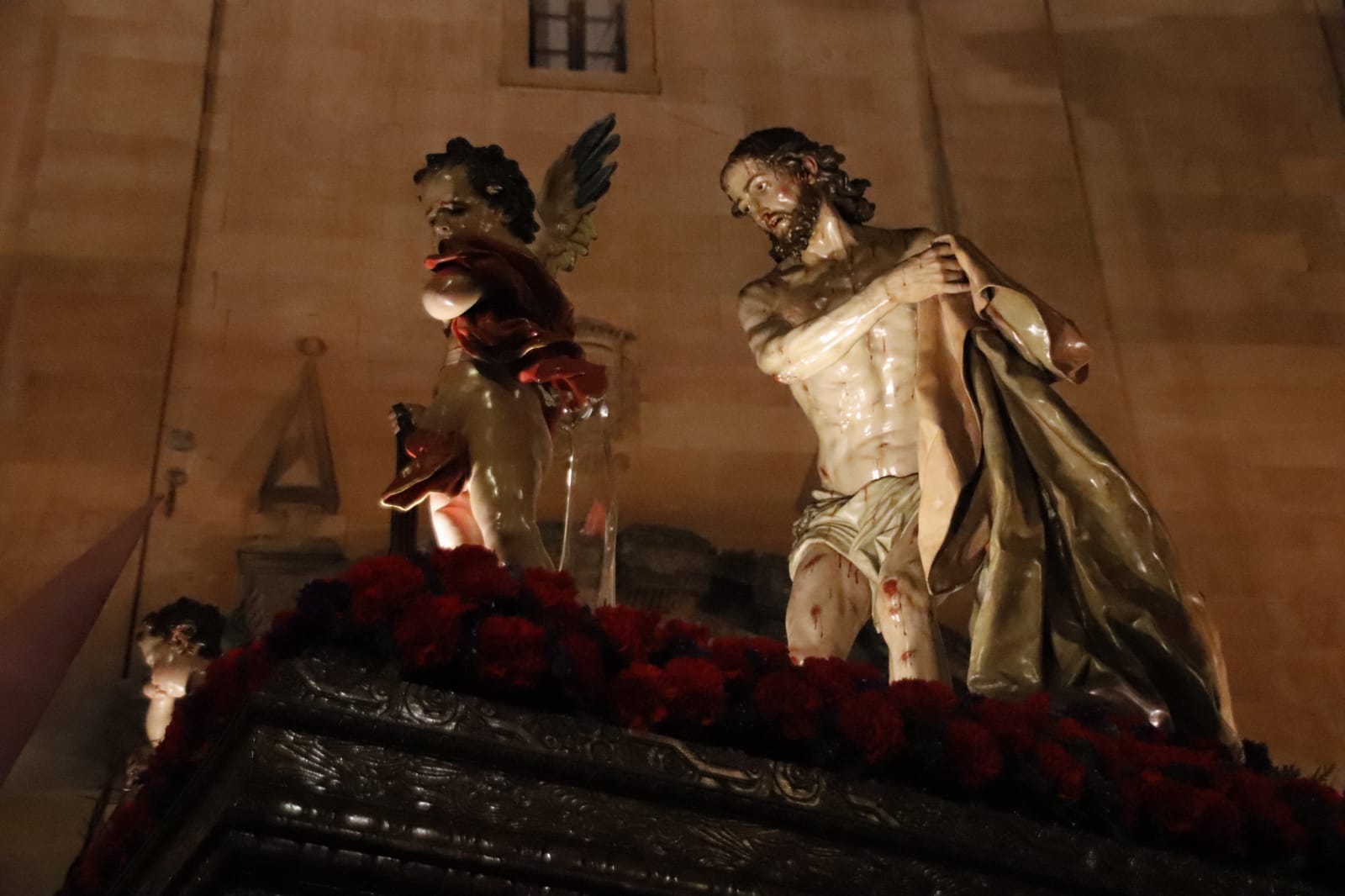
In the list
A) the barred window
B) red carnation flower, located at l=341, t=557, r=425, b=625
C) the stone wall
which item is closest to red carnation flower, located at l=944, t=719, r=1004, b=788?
red carnation flower, located at l=341, t=557, r=425, b=625

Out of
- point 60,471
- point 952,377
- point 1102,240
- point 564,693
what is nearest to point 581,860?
point 564,693

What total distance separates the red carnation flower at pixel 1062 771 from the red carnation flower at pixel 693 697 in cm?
52

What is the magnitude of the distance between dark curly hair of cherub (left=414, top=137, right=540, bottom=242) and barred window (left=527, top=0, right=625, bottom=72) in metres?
3.36

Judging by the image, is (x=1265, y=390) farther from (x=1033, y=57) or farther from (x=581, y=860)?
(x=581, y=860)

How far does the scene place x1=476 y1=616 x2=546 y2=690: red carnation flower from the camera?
81.0 inches

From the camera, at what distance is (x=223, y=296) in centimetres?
580

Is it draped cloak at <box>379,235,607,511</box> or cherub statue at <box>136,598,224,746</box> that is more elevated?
draped cloak at <box>379,235,607,511</box>

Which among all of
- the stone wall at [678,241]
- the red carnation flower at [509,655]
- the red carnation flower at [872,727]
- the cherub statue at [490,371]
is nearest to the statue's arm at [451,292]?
the cherub statue at [490,371]

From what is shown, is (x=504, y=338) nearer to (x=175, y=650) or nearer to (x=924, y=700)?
(x=924, y=700)

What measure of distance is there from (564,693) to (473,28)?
5.05m

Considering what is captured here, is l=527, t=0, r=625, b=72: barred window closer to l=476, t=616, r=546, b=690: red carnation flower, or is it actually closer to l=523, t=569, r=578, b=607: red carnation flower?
l=523, t=569, r=578, b=607: red carnation flower

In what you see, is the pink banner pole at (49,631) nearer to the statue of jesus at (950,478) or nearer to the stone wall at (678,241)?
the stone wall at (678,241)

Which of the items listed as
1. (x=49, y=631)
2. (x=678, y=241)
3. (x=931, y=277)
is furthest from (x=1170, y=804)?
(x=678, y=241)

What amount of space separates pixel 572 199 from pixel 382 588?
187 cm
